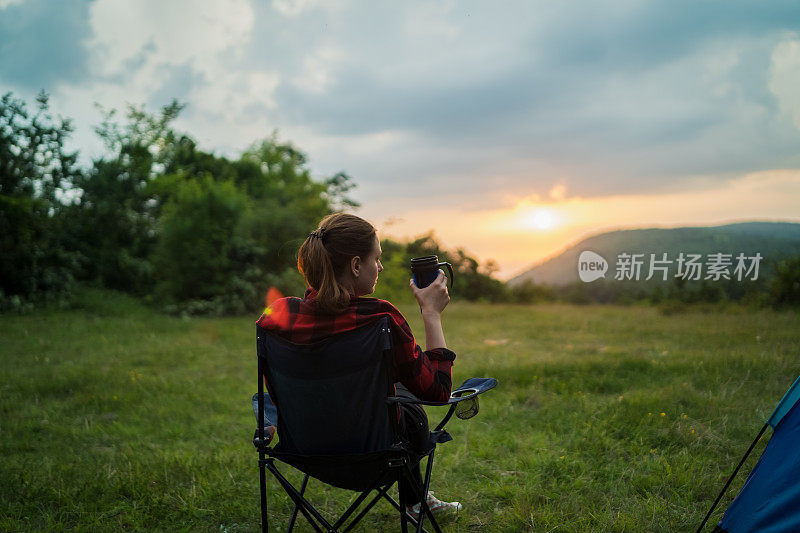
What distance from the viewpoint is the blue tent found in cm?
210

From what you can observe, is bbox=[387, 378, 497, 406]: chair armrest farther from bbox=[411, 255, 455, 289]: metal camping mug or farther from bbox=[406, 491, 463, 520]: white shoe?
bbox=[406, 491, 463, 520]: white shoe

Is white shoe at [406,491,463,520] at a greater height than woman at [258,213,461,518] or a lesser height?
lesser

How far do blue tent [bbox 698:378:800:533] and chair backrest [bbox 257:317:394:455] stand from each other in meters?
1.45

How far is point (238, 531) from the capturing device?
9.09 feet

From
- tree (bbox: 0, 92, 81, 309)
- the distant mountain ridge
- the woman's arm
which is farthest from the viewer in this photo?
tree (bbox: 0, 92, 81, 309)

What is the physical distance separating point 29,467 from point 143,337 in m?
5.45

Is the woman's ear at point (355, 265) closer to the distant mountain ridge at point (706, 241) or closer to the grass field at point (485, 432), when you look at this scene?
the grass field at point (485, 432)

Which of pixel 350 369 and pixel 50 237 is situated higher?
pixel 50 237

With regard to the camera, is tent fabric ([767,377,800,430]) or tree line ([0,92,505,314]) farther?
tree line ([0,92,505,314])

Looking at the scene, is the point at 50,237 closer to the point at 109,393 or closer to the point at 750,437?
the point at 109,393

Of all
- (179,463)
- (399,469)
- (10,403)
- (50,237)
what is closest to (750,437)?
(399,469)

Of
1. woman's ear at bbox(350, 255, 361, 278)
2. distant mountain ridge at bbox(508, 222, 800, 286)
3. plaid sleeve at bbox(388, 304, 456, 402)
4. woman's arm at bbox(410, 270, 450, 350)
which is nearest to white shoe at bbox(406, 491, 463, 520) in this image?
plaid sleeve at bbox(388, 304, 456, 402)

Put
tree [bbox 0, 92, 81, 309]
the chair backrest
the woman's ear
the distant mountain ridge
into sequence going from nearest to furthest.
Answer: the chair backrest, the woman's ear, the distant mountain ridge, tree [bbox 0, 92, 81, 309]

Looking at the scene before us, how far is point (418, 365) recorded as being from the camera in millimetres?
1987
